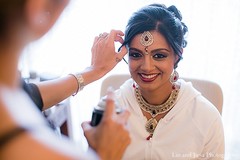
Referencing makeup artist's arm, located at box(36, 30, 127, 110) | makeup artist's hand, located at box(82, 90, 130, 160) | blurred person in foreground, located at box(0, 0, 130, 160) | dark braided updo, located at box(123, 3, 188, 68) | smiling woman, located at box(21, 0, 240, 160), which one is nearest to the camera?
blurred person in foreground, located at box(0, 0, 130, 160)

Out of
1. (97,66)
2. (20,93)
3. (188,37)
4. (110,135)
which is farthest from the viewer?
(188,37)

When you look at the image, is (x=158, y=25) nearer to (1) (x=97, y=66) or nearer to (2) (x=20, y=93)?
(1) (x=97, y=66)

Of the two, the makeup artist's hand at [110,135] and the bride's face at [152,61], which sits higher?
the makeup artist's hand at [110,135]

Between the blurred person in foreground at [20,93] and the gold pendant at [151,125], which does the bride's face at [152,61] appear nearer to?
the gold pendant at [151,125]

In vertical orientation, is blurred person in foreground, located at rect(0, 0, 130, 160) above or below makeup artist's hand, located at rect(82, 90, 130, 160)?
above

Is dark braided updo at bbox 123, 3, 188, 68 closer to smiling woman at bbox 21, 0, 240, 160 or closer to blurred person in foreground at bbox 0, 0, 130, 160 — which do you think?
smiling woman at bbox 21, 0, 240, 160

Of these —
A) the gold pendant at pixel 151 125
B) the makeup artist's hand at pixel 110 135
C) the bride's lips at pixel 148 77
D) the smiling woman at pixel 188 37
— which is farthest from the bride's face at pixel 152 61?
the makeup artist's hand at pixel 110 135

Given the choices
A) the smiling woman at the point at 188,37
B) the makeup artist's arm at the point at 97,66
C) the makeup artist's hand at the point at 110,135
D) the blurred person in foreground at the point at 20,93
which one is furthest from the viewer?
the smiling woman at the point at 188,37

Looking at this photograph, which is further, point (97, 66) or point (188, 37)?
point (188, 37)

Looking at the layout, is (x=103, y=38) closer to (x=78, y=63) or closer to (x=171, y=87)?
(x=171, y=87)

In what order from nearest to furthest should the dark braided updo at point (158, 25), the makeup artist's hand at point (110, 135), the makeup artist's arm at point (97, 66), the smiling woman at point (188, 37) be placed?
the makeup artist's hand at point (110, 135)
the makeup artist's arm at point (97, 66)
the dark braided updo at point (158, 25)
the smiling woman at point (188, 37)

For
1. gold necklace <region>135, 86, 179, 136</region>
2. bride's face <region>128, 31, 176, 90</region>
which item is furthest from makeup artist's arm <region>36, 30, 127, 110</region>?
gold necklace <region>135, 86, 179, 136</region>

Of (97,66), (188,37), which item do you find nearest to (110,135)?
(97,66)

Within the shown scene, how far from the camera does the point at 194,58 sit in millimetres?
1853
